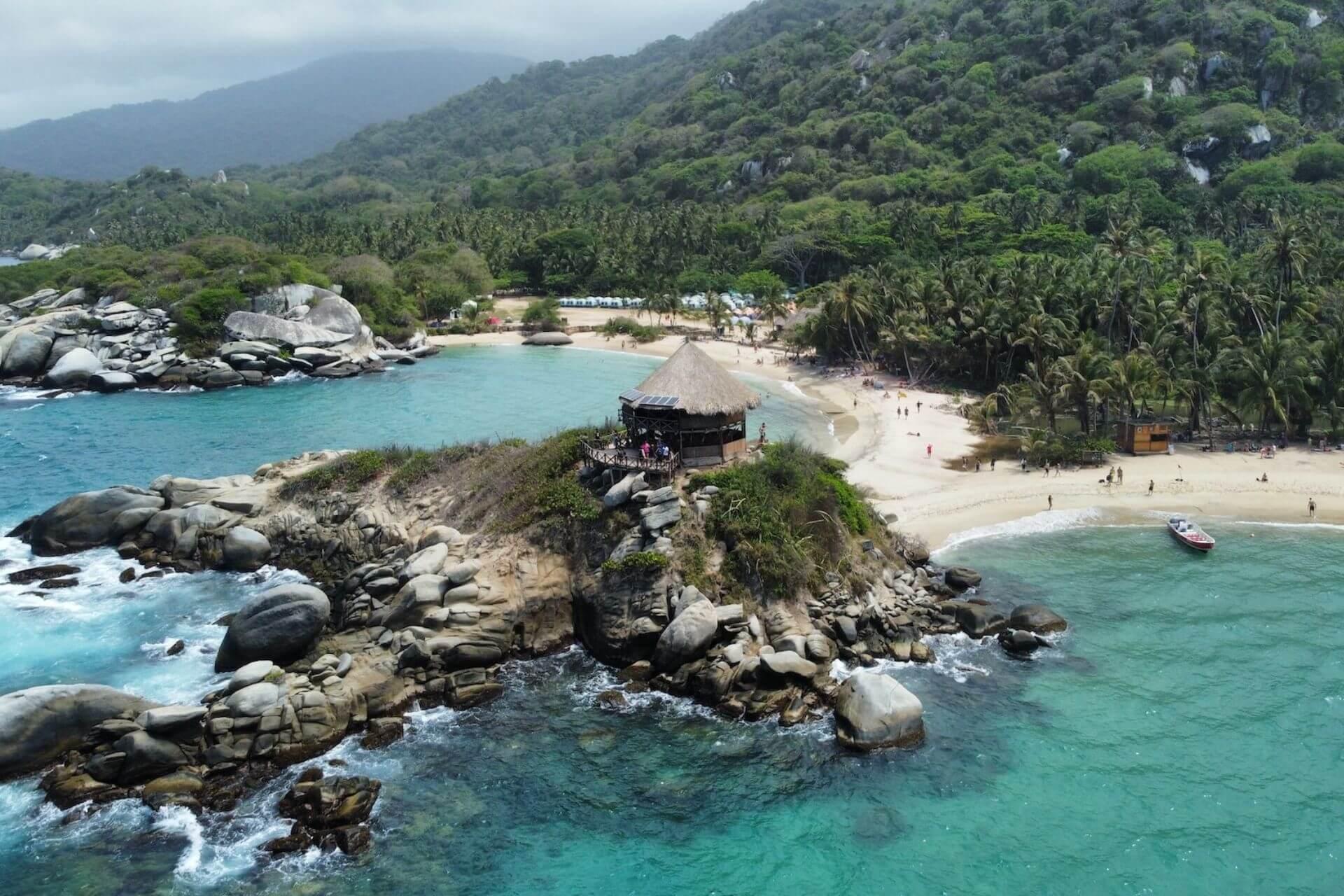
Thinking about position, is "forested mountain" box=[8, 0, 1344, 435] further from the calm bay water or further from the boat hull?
the calm bay water

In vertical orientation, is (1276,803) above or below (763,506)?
below

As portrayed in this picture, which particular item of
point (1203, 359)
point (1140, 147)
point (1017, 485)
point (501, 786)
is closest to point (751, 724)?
point (501, 786)

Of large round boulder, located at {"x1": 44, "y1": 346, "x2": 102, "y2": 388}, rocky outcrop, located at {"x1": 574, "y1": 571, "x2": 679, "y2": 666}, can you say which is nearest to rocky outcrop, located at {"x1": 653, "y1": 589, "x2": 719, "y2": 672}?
rocky outcrop, located at {"x1": 574, "y1": 571, "x2": 679, "y2": 666}

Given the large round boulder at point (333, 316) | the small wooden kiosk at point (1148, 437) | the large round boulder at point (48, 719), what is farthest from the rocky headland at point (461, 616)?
the large round boulder at point (333, 316)

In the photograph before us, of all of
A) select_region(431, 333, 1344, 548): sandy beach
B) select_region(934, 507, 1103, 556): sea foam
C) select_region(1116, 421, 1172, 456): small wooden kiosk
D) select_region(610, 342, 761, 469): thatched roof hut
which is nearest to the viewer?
select_region(610, 342, 761, 469): thatched roof hut

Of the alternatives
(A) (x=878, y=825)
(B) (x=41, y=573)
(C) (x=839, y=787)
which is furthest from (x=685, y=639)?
(B) (x=41, y=573)

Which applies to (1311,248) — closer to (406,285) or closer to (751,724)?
(751,724)
